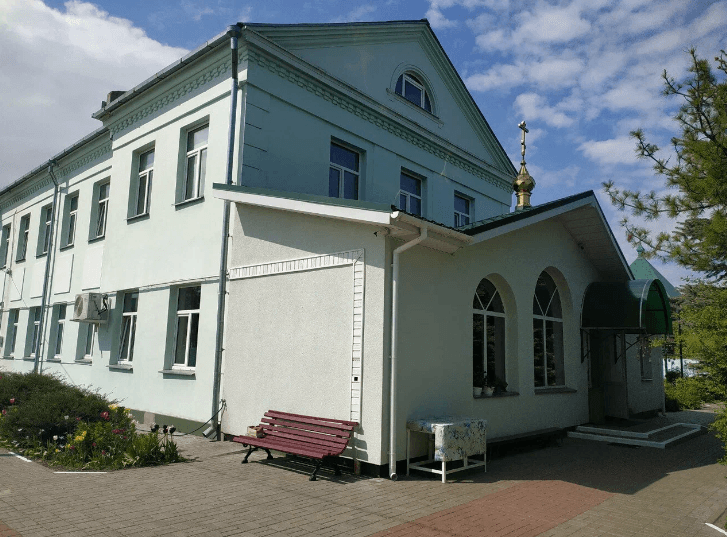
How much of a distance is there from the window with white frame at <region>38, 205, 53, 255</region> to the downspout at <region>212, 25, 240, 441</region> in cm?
1191

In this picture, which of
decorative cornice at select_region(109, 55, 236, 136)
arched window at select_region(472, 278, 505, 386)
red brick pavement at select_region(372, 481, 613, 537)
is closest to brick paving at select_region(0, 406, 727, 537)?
red brick pavement at select_region(372, 481, 613, 537)

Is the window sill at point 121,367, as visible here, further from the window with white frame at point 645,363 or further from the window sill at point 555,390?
the window with white frame at point 645,363

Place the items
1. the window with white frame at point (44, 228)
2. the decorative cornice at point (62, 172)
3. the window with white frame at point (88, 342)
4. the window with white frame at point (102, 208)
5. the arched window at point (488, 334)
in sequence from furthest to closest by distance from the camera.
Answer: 1. the window with white frame at point (44, 228)
2. the decorative cornice at point (62, 172)
3. the window with white frame at point (102, 208)
4. the window with white frame at point (88, 342)
5. the arched window at point (488, 334)

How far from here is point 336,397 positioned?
8047 mm

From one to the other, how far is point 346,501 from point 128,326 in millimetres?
9004

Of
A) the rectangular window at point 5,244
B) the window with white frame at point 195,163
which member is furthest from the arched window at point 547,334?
the rectangular window at point 5,244

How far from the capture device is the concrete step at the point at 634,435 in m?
11.1

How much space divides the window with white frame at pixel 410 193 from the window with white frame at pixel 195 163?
17.4 ft

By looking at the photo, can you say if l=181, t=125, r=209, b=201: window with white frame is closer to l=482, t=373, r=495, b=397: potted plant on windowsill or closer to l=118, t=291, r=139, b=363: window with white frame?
l=118, t=291, r=139, b=363: window with white frame

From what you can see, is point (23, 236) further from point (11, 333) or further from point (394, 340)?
point (394, 340)

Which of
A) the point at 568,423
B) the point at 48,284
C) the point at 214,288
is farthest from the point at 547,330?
the point at 48,284

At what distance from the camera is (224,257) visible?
1047cm

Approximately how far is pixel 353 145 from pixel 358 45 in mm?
2638

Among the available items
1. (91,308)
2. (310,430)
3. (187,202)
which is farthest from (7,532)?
(91,308)
